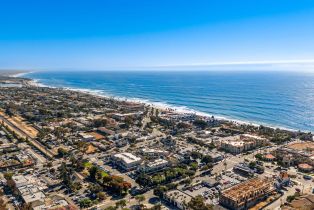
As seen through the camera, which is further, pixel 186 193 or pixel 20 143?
pixel 20 143

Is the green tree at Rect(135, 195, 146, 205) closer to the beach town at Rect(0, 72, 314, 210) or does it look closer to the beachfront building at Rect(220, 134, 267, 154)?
the beach town at Rect(0, 72, 314, 210)

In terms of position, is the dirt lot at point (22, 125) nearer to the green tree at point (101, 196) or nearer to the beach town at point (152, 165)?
the beach town at point (152, 165)

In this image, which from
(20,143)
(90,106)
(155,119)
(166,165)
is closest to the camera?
(166,165)

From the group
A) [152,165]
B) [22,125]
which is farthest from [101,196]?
[22,125]

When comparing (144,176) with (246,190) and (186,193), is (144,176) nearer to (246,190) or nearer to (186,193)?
(186,193)

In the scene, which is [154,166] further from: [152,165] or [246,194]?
[246,194]

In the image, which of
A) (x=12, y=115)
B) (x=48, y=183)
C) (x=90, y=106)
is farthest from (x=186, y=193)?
(x=90, y=106)

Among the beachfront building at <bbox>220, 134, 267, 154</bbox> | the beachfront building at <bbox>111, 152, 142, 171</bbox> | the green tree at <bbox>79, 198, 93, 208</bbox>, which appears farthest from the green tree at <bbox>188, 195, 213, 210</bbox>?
the beachfront building at <bbox>220, 134, 267, 154</bbox>
